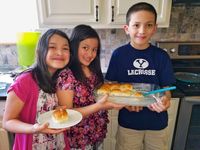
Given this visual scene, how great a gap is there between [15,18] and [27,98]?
1308mm

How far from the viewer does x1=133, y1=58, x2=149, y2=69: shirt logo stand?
48.3 inches

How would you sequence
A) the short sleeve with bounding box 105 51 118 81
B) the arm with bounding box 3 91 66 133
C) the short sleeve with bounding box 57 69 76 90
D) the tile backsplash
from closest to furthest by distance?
1. the arm with bounding box 3 91 66 133
2. the short sleeve with bounding box 57 69 76 90
3. the short sleeve with bounding box 105 51 118 81
4. the tile backsplash

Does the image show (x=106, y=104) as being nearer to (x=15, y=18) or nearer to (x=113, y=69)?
(x=113, y=69)

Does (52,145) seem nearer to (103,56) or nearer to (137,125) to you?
(137,125)

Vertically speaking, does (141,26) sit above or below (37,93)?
above

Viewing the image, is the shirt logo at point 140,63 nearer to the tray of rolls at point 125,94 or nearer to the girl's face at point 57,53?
the tray of rolls at point 125,94

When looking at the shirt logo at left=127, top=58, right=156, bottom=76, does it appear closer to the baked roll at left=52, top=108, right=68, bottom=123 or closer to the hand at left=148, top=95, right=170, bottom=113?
the hand at left=148, top=95, right=170, bottom=113

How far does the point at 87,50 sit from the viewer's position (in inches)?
41.5

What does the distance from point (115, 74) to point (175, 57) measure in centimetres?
83

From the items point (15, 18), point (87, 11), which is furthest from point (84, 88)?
point (15, 18)

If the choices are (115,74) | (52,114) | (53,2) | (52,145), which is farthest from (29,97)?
(53,2)

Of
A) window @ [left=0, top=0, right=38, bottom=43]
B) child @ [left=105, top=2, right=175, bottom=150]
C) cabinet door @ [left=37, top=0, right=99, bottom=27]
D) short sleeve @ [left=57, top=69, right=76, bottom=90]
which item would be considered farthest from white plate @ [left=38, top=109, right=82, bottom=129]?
window @ [left=0, top=0, right=38, bottom=43]

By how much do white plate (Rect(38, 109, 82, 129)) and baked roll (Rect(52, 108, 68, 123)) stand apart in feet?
0.05

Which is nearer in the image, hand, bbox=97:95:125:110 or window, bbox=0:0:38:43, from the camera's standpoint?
hand, bbox=97:95:125:110
